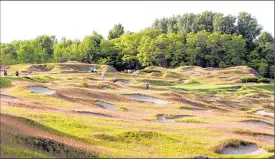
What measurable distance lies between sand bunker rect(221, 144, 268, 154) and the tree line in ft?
348

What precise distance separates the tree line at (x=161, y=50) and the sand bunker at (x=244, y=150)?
348 ft

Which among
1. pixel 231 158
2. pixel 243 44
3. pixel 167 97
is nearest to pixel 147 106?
pixel 167 97

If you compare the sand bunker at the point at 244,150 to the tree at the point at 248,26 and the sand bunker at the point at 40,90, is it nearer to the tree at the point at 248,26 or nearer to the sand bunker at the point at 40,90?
the sand bunker at the point at 40,90

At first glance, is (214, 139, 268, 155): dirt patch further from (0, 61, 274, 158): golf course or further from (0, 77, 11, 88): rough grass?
(0, 77, 11, 88): rough grass

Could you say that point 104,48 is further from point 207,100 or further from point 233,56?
point 207,100

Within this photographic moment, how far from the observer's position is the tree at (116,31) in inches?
6772

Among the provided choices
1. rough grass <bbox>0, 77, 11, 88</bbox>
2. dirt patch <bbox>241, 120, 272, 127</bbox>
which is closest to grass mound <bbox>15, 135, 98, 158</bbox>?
dirt patch <bbox>241, 120, 272, 127</bbox>

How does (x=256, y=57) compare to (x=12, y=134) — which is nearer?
(x=12, y=134)

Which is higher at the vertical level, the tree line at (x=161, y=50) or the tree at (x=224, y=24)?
the tree at (x=224, y=24)

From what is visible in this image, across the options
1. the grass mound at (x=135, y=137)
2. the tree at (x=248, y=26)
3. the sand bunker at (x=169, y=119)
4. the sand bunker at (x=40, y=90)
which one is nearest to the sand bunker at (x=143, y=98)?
the sand bunker at (x=40, y=90)

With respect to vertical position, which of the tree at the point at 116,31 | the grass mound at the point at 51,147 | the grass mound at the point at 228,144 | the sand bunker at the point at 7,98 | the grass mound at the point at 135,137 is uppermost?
the tree at the point at 116,31

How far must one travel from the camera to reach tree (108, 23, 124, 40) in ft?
564

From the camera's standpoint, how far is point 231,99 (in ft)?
216

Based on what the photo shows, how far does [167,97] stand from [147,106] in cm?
769
